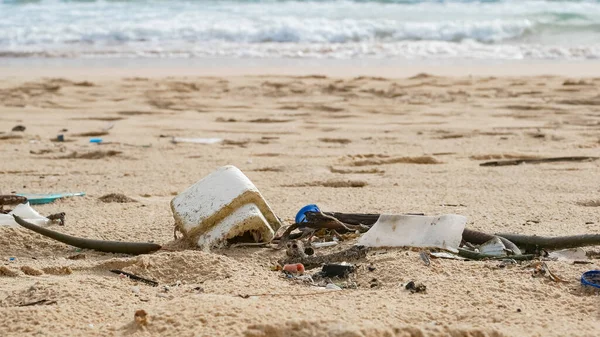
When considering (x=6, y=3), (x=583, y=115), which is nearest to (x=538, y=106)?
(x=583, y=115)

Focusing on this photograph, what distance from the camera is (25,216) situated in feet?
8.77

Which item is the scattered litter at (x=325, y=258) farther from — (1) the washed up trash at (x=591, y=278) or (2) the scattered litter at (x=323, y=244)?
(1) the washed up trash at (x=591, y=278)

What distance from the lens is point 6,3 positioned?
55.5ft

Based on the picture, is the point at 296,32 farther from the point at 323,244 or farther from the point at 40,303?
the point at 40,303

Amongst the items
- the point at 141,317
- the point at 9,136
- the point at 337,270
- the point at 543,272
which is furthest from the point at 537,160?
the point at 9,136

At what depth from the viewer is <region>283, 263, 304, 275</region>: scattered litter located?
→ 6.93ft

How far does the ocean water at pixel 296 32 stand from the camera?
10945 millimetres

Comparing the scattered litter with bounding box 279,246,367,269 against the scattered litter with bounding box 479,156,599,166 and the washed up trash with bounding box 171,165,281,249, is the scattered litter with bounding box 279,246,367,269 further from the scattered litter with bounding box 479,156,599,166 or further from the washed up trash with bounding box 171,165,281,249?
the scattered litter with bounding box 479,156,599,166

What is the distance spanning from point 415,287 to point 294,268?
1.18 ft

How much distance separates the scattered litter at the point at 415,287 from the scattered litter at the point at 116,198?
1.51 m

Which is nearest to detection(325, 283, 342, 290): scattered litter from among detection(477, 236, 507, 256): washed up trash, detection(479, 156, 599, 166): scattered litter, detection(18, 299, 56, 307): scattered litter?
detection(477, 236, 507, 256): washed up trash

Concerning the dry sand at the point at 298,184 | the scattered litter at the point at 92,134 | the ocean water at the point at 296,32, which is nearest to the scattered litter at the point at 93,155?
the dry sand at the point at 298,184

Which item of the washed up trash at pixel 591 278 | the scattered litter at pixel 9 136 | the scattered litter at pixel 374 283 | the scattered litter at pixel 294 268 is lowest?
the scattered litter at pixel 9 136

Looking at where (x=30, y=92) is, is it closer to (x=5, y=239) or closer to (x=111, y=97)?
(x=111, y=97)
